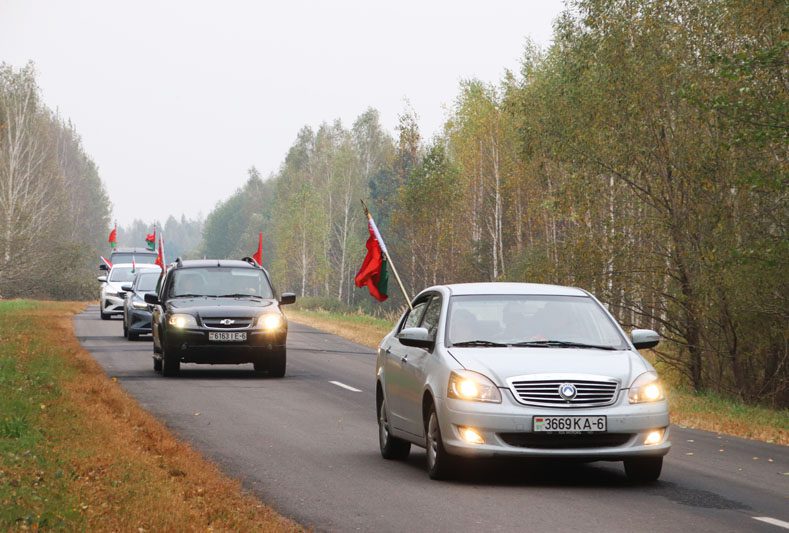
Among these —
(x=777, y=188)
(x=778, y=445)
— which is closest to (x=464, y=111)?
(x=777, y=188)

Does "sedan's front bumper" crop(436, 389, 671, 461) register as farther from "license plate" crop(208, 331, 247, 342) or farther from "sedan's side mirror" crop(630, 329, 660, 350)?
"license plate" crop(208, 331, 247, 342)

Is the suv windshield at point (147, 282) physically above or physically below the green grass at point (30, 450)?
above

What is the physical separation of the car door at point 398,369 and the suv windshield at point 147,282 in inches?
857

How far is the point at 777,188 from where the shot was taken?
1906cm

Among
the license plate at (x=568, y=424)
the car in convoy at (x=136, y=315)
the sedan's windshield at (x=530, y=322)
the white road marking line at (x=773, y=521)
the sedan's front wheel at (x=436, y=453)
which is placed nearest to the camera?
the white road marking line at (x=773, y=521)

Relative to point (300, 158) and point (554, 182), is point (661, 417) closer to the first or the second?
point (554, 182)

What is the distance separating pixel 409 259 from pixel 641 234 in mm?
58837

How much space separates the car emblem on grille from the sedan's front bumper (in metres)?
0.10

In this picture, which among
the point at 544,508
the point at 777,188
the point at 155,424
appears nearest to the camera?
the point at 544,508

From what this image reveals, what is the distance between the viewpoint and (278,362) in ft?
70.7

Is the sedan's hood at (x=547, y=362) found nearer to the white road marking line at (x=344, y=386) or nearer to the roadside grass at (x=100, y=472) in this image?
the roadside grass at (x=100, y=472)

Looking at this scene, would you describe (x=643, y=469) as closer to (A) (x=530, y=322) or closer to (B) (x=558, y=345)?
(B) (x=558, y=345)

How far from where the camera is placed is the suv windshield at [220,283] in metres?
22.0

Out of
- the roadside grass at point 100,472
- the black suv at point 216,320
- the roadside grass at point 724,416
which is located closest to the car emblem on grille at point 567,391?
the roadside grass at point 100,472
